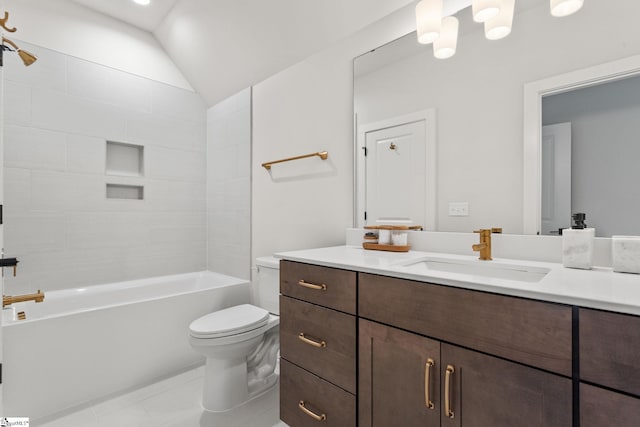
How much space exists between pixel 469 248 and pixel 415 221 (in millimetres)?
290

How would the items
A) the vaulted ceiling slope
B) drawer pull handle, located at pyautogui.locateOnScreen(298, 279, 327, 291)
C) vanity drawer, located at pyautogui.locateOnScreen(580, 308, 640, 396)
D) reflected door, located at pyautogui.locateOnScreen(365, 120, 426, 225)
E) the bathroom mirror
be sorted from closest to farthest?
1. vanity drawer, located at pyautogui.locateOnScreen(580, 308, 640, 396)
2. the bathroom mirror
3. drawer pull handle, located at pyautogui.locateOnScreen(298, 279, 327, 291)
4. reflected door, located at pyautogui.locateOnScreen(365, 120, 426, 225)
5. the vaulted ceiling slope

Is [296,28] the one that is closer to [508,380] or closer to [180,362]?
[508,380]

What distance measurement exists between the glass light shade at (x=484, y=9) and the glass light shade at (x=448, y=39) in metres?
0.14

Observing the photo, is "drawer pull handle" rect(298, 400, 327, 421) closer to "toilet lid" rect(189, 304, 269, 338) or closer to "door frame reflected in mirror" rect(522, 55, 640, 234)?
"toilet lid" rect(189, 304, 269, 338)

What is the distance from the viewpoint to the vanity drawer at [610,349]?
0.61m

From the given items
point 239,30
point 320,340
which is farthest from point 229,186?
point 320,340

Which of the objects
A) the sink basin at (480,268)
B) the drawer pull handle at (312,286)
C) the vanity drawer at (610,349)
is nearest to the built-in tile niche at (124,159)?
the drawer pull handle at (312,286)

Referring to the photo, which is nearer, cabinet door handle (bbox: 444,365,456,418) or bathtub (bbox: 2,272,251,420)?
cabinet door handle (bbox: 444,365,456,418)

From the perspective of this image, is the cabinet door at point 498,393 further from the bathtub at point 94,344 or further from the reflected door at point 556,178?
the bathtub at point 94,344

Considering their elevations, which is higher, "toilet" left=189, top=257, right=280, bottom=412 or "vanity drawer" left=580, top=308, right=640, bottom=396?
"vanity drawer" left=580, top=308, right=640, bottom=396

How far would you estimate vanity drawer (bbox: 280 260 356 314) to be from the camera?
112 cm

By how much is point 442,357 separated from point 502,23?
1.29 m

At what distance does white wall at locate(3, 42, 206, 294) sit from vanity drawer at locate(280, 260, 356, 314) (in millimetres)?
1853

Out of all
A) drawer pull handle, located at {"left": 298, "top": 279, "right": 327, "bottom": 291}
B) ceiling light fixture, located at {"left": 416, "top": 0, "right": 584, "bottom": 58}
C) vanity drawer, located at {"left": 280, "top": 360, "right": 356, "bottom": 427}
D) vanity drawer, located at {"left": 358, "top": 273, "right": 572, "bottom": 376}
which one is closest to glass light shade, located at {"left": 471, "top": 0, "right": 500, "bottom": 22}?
ceiling light fixture, located at {"left": 416, "top": 0, "right": 584, "bottom": 58}
